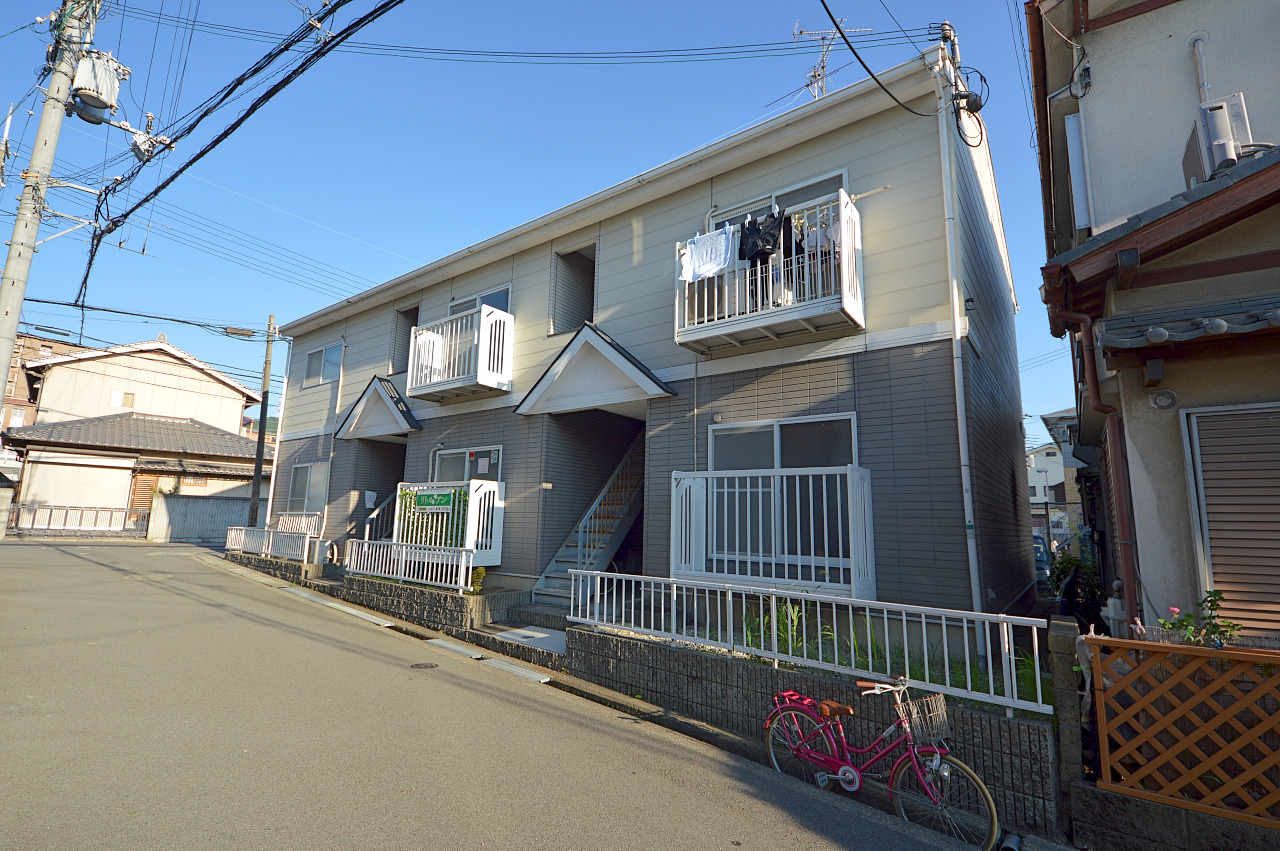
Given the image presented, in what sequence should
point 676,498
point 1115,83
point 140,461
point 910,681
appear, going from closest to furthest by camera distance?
1. point 910,681
2. point 1115,83
3. point 676,498
4. point 140,461

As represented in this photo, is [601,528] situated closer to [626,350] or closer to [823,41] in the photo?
[626,350]

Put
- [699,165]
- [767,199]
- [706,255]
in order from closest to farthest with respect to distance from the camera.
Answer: [706,255]
[767,199]
[699,165]

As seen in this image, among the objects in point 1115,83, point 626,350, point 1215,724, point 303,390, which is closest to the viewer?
point 1215,724

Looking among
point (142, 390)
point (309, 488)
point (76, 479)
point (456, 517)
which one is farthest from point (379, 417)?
point (142, 390)

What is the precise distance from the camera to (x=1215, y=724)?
353cm

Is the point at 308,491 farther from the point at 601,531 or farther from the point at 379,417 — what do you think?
the point at 601,531

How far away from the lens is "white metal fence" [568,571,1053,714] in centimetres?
425

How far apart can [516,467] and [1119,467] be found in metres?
8.39

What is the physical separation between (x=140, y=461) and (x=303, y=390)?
51.5ft

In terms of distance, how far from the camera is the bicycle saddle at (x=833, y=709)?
14.2ft

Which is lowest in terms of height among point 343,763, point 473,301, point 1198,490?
point 343,763

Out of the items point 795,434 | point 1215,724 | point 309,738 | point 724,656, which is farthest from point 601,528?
point 1215,724

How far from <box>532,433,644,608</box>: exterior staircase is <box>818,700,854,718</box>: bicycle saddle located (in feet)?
17.2

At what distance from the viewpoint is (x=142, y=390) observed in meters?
30.7
